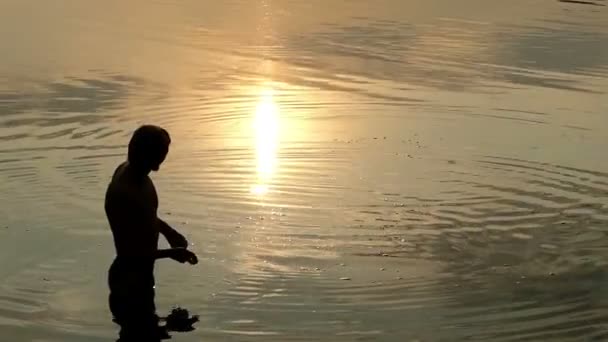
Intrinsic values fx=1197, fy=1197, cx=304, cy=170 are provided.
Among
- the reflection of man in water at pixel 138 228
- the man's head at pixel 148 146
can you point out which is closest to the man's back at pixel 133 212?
the reflection of man in water at pixel 138 228

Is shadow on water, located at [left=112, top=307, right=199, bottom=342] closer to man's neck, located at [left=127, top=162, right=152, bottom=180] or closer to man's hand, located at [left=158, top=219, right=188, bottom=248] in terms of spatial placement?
man's hand, located at [left=158, top=219, right=188, bottom=248]

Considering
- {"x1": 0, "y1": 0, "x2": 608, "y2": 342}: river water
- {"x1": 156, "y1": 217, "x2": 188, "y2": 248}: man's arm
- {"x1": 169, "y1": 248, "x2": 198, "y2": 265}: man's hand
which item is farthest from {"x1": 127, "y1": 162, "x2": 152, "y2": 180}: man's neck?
{"x1": 0, "y1": 0, "x2": 608, "y2": 342}: river water

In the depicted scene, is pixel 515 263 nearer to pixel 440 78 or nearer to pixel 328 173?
pixel 328 173

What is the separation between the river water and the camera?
7.41 meters

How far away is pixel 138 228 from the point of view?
7059 mm

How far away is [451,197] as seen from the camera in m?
10.1

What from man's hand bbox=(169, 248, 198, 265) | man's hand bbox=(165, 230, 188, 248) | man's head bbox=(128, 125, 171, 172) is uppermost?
man's head bbox=(128, 125, 171, 172)

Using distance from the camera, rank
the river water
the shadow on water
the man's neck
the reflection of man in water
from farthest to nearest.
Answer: the river water → the man's neck → the reflection of man in water → the shadow on water

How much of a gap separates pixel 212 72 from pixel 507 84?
12.5 feet

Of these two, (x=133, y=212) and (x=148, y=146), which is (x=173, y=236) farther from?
(x=148, y=146)

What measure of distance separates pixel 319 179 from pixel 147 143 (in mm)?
3801

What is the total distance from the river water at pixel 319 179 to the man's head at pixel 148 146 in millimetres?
882

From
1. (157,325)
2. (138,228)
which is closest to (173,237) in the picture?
(138,228)

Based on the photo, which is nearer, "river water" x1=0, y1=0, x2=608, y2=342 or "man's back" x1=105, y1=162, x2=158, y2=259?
"man's back" x1=105, y1=162, x2=158, y2=259
